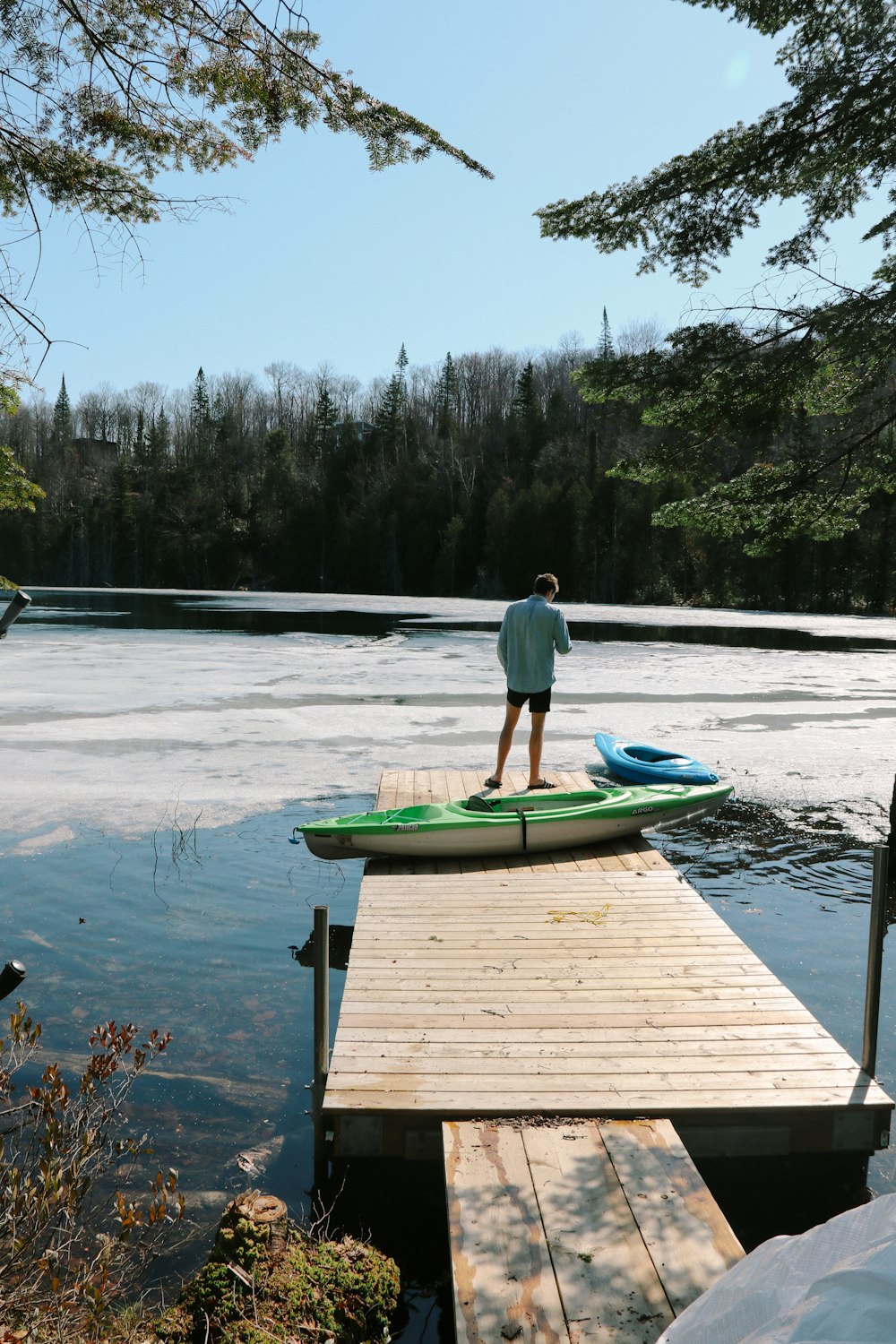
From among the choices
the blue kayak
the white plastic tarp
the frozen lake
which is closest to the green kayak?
the blue kayak

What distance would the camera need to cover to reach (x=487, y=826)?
696 centimetres

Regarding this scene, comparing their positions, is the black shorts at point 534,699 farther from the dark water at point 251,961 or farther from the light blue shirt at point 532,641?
the dark water at point 251,961

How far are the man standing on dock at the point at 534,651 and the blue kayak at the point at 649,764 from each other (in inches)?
56.6

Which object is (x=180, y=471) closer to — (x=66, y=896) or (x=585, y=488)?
(x=585, y=488)

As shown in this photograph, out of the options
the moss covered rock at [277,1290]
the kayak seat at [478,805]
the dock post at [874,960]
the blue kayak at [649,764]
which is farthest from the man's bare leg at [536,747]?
the moss covered rock at [277,1290]

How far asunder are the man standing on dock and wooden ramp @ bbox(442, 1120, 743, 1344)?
187 inches

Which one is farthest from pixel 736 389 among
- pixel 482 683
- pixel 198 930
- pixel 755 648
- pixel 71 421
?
pixel 71 421

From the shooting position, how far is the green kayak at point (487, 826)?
683 centimetres

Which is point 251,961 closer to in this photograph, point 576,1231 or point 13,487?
point 13,487

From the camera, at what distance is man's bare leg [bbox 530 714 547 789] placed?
8.16 m

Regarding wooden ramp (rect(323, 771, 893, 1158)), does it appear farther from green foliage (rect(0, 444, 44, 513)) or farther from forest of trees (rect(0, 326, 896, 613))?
forest of trees (rect(0, 326, 896, 613))

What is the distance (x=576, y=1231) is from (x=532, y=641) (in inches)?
215

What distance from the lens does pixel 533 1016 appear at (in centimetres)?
422

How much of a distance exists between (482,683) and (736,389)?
30.6 feet
